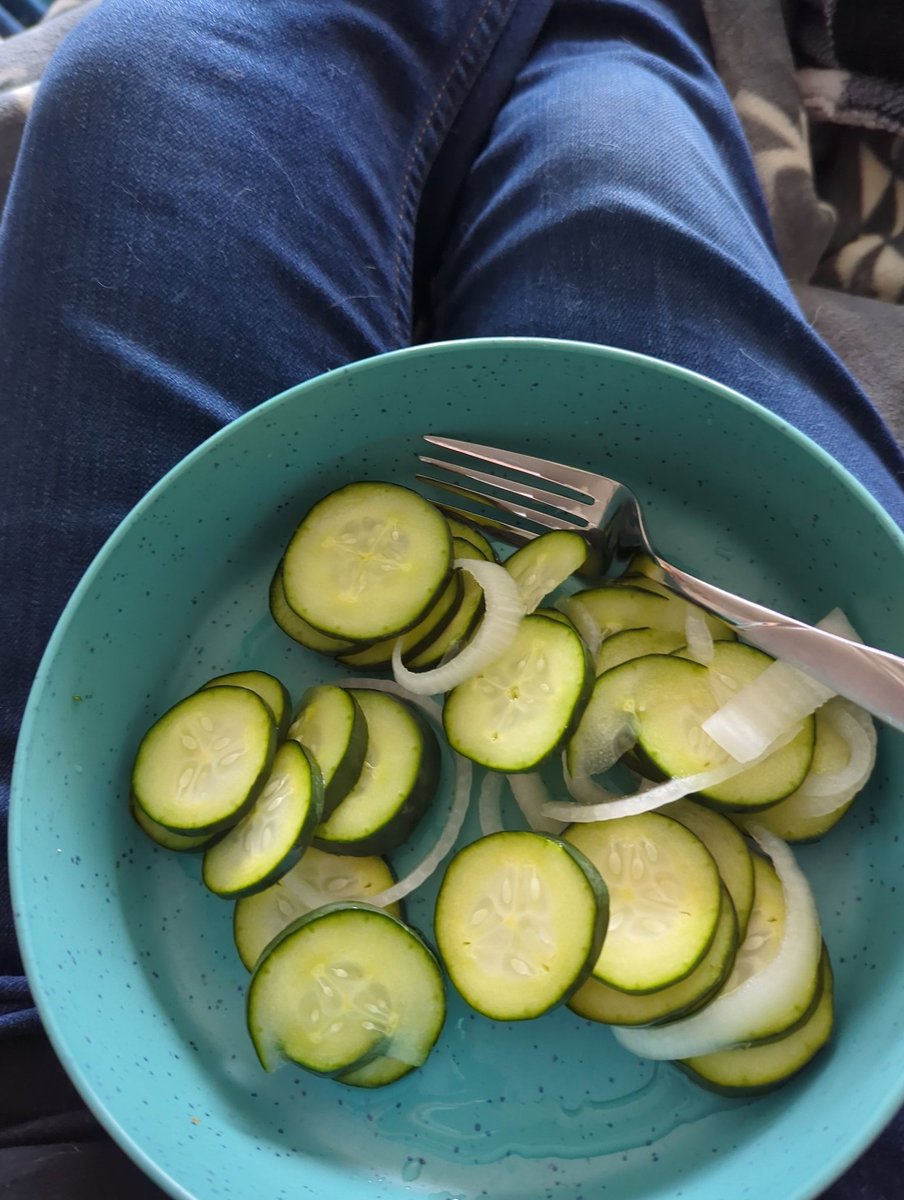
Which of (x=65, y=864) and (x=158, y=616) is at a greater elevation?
(x=158, y=616)

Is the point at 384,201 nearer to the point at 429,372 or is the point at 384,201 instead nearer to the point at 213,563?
the point at 429,372

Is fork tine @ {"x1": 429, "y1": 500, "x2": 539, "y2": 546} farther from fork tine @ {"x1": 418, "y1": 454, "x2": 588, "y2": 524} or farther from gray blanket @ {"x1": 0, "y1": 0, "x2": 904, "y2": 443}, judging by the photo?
gray blanket @ {"x1": 0, "y1": 0, "x2": 904, "y2": 443}

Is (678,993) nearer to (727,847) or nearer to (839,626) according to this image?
(727,847)

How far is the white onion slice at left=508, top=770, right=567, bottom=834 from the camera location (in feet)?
3.31

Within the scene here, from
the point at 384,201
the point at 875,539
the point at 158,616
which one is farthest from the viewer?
the point at 384,201

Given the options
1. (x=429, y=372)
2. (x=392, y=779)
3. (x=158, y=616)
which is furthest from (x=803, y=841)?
(x=158, y=616)

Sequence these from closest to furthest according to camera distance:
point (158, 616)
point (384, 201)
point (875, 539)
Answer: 1. point (875, 539)
2. point (158, 616)
3. point (384, 201)

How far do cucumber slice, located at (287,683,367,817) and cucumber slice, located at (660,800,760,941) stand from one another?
0.32 meters

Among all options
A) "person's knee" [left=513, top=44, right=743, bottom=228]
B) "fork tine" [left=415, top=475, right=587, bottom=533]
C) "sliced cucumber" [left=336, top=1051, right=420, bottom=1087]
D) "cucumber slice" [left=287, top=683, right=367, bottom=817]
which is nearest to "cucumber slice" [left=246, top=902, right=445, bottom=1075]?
"sliced cucumber" [left=336, top=1051, right=420, bottom=1087]

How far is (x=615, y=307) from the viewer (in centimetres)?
111

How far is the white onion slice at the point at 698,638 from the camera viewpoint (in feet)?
3.26

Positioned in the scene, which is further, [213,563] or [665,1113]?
[213,563]

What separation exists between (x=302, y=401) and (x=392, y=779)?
0.40m

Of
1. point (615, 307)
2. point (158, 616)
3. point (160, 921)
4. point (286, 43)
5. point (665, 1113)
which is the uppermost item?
point (286, 43)
